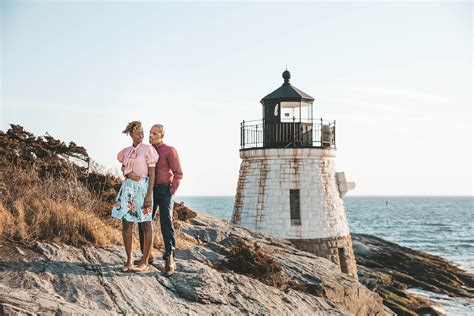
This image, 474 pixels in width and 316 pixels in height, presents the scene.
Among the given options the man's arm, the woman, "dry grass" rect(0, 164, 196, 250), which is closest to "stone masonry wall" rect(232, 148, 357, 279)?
"dry grass" rect(0, 164, 196, 250)

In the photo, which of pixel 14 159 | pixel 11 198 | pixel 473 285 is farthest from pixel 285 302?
pixel 473 285

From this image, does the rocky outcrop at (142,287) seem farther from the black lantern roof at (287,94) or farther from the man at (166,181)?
the black lantern roof at (287,94)

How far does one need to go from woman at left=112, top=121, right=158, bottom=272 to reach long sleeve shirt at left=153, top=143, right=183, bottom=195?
17cm

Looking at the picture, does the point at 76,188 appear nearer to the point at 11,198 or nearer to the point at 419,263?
the point at 11,198

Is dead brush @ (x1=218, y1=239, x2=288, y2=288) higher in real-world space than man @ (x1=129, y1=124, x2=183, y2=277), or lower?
lower

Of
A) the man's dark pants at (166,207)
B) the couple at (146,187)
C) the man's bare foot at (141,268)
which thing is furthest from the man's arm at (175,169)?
the man's bare foot at (141,268)

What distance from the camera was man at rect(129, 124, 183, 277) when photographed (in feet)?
22.1

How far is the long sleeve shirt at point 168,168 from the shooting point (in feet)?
22.1

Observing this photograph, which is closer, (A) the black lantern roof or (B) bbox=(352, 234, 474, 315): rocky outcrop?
(A) the black lantern roof

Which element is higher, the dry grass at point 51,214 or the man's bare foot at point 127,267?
the dry grass at point 51,214

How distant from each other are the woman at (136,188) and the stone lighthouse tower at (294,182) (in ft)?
30.7

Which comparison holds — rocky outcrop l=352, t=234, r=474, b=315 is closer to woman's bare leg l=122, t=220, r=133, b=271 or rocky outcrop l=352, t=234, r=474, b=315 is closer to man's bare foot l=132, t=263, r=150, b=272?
man's bare foot l=132, t=263, r=150, b=272

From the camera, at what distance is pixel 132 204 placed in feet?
21.5

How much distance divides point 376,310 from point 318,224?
596 centimetres
